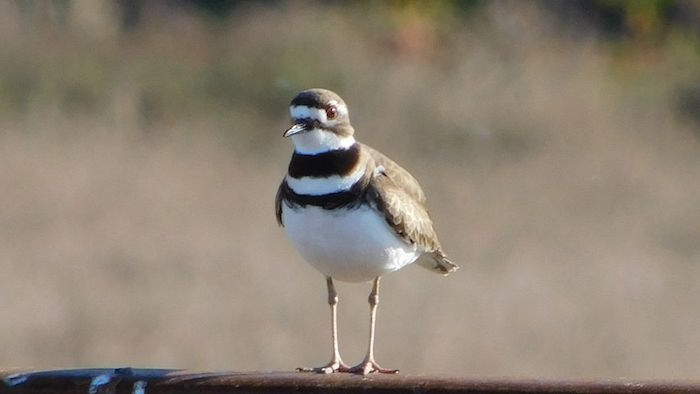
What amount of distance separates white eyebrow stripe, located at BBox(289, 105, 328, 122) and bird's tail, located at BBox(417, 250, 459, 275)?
3.32 ft

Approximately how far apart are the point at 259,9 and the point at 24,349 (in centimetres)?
1103

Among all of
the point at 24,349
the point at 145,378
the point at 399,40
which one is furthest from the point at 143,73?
the point at 145,378

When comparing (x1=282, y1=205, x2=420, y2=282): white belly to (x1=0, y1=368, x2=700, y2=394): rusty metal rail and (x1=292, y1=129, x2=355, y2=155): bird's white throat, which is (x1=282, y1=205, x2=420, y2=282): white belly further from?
(x1=0, y1=368, x2=700, y2=394): rusty metal rail

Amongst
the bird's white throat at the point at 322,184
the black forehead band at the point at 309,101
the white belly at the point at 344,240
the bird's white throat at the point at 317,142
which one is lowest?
the white belly at the point at 344,240

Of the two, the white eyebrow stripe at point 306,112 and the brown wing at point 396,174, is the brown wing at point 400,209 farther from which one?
the white eyebrow stripe at point 306,112

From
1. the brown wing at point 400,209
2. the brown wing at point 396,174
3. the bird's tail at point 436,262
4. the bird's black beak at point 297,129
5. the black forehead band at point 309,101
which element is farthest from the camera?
the bird's tail at point 436,262

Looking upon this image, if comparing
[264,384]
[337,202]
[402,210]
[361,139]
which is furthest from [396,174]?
[361,139]

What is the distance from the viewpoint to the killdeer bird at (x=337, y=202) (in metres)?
5.45

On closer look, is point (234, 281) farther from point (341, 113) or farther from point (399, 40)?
point (399, 40)

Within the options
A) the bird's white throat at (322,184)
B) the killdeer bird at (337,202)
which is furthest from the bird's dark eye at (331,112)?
the bird's white throat at (322,184)

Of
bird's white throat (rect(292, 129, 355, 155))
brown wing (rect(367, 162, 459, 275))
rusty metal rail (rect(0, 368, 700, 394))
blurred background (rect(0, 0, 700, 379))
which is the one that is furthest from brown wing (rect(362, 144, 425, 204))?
blurred background (rect(0, 0, 700, 379))

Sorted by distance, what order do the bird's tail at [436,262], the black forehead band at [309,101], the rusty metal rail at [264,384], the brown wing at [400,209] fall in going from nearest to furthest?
the rusty metal rail at [264,384], the black forehead band at [309,101], the brown wing at [400,209], the bird's tail at [436,262]

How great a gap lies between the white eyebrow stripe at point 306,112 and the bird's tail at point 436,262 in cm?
101

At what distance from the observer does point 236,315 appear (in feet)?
40.1
